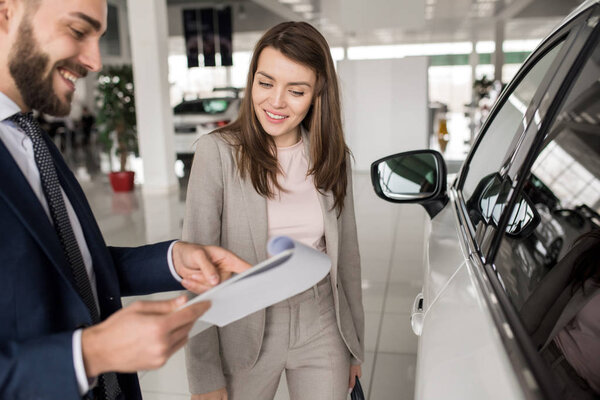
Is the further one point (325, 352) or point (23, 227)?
point (325, 352)

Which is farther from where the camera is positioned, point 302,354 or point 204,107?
point 204,107

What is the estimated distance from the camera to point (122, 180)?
818cm

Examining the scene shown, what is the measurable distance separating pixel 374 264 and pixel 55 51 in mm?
3940

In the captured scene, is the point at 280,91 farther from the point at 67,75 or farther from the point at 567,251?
the point at 567,251

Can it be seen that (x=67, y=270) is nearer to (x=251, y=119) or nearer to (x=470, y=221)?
(x=251, y=119)

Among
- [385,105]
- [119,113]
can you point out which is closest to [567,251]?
[119,113]

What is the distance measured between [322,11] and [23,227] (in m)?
16.8

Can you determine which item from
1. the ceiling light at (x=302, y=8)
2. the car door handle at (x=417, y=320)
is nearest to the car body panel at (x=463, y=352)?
the car door handle at (x=417, y=320)

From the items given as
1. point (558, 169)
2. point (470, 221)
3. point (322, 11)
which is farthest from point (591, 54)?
point (322, 11)

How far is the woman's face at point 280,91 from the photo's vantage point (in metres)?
1.41

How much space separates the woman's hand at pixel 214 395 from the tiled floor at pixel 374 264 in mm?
1314

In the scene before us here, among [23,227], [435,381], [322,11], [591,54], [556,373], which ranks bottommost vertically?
[435,381]

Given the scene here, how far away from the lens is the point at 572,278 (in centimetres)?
79

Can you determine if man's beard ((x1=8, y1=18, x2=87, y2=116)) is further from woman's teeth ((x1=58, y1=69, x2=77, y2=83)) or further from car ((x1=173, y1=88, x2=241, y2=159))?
car ((x1=173, y1=88, x2=241, y2=159))
